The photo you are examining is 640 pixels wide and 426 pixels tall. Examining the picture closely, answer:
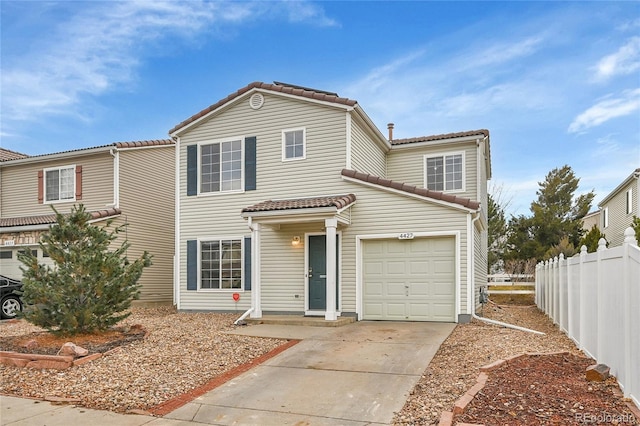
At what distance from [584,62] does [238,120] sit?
387 inches

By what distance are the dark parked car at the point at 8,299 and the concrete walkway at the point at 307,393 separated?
909cm

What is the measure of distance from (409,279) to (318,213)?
276cm

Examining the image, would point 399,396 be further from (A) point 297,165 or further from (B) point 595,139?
(B) point 595,139

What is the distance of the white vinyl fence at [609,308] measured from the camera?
15.2 ft

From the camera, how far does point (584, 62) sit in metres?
13.0

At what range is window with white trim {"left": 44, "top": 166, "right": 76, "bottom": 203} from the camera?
17.5m

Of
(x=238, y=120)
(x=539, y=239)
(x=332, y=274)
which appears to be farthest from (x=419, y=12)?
(x=539, y=239)

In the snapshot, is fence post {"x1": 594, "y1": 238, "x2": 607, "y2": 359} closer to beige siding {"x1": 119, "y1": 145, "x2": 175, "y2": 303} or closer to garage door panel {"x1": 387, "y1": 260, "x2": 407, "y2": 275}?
garage door panel {"x1": 387, "y1": 260, "x2": 407, "y2": 275}

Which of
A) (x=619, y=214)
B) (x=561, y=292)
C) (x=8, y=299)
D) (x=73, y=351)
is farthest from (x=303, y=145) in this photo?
(x=619, y=214)

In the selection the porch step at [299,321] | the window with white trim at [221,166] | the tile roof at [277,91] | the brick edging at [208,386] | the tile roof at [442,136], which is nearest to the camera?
the brick edging at [208,386]

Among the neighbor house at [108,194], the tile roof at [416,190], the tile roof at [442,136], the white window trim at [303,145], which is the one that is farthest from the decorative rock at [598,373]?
the neighbor house at [108,194]

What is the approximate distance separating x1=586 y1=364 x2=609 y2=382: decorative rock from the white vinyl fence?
3.6 inches

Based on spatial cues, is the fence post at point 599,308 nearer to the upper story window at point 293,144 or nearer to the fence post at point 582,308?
the fence post at point 582,308

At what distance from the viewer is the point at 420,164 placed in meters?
14.9
